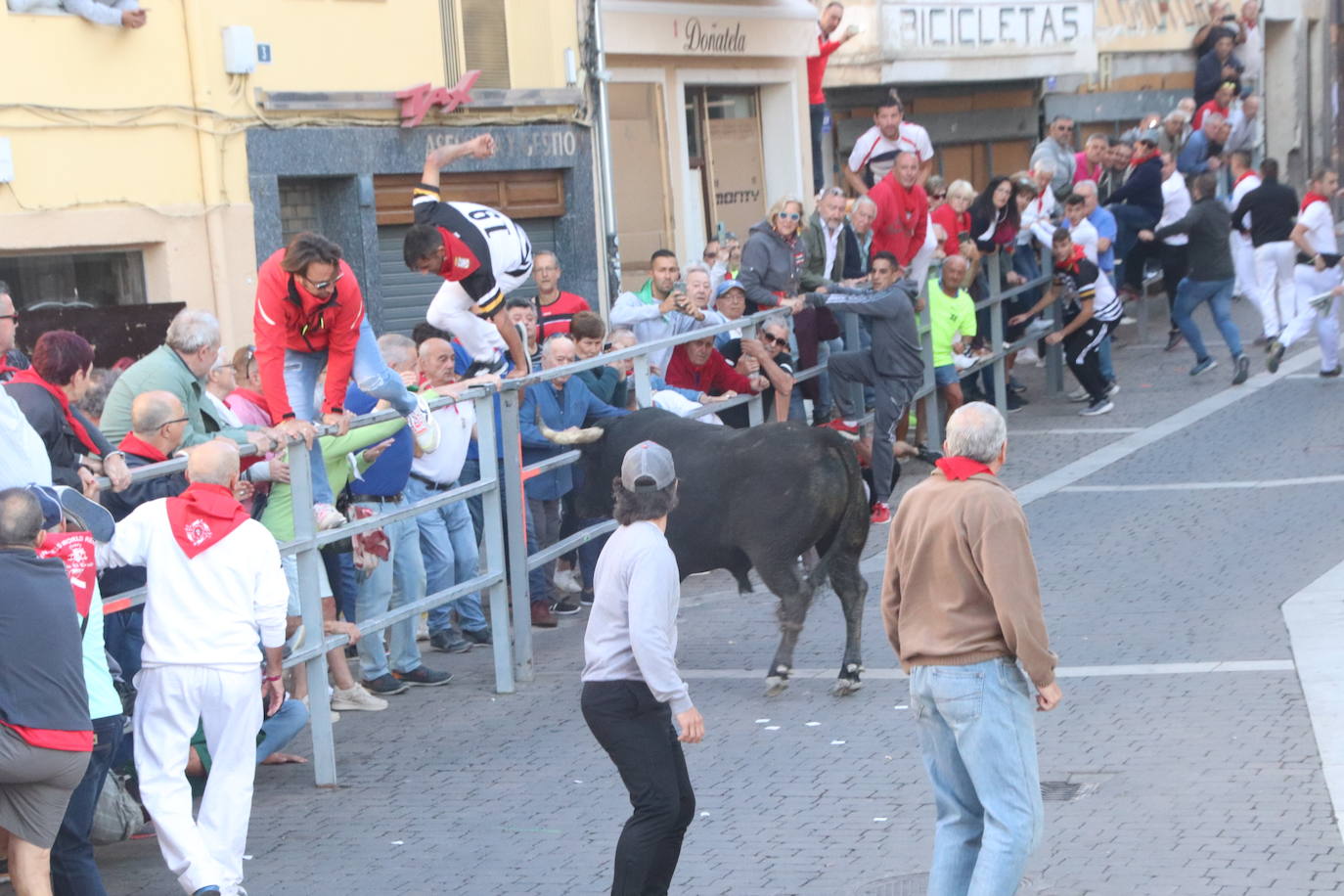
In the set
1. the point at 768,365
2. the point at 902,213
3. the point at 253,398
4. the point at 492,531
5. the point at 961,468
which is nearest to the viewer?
the point at 961,468

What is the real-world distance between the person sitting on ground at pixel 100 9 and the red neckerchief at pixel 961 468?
32.4ft

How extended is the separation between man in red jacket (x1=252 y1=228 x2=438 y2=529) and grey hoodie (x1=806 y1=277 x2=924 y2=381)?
5.45 meters

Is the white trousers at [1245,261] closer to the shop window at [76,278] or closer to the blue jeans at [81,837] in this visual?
the shop window at [76,278]

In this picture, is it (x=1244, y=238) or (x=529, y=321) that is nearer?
(x=529, y=321)

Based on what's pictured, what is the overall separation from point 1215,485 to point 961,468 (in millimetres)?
8247

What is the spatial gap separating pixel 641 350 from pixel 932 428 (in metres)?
4.94

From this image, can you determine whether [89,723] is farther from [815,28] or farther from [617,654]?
[815,28]

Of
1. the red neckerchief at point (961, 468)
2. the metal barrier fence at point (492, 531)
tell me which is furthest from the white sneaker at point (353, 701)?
the red neckerchief at point (961, 468)

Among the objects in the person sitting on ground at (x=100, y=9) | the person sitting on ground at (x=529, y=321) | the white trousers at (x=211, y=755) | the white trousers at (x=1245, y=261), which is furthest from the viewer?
the white trousers at (x=1245, y=261)

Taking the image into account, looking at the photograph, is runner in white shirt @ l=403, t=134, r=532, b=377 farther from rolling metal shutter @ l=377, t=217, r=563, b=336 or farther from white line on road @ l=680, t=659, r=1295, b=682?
rolling metal shutter @ l=377, t=217, r=563, b=336

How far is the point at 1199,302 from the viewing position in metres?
18.2

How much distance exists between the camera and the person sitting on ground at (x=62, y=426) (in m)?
6.71

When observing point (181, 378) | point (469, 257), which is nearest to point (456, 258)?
point (469, 257)

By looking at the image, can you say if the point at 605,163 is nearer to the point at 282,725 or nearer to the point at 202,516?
the point at 282,725
